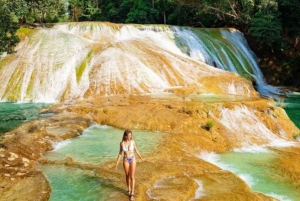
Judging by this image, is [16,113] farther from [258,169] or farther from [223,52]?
[223,52]

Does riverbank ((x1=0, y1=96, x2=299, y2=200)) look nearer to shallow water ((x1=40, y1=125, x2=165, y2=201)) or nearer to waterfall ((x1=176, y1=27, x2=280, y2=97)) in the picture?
shallow water ((x1=40, y1=125, x2=165, y2=201))

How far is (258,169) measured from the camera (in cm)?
1292

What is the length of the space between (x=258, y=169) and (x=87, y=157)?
606 cm

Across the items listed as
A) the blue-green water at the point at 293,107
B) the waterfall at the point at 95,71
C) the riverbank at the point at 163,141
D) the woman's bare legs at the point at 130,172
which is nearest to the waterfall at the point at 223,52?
the blue-green water at the point at 293,107

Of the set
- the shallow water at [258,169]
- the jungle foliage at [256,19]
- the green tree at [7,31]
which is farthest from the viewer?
the jungle foliage at [256,19]

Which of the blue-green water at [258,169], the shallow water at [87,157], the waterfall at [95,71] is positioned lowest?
the blue-green water at [258,169]

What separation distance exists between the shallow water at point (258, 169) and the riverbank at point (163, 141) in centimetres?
77

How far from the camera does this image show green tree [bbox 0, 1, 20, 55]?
1046 inches

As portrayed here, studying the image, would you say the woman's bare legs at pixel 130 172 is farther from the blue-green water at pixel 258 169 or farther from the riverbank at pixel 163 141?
the blue-green water at pixel 258 169

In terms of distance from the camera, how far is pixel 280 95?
30.7m

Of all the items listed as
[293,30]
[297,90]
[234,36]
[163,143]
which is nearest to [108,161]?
[163,143]

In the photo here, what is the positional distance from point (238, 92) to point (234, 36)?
54.4 feet

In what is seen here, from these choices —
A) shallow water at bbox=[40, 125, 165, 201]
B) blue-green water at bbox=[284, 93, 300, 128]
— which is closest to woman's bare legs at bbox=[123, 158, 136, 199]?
shallow water at bbox=[40, 125, 165, 201]

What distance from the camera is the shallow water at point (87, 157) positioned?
9664mm
